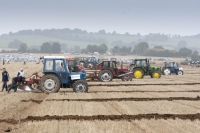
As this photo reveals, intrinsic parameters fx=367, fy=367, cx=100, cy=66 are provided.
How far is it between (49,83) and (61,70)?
3.47 ft

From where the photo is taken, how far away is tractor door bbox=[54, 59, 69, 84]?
21984 millimetres

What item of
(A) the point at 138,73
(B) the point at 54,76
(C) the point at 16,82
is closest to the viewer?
→ (B) the point at 54,76

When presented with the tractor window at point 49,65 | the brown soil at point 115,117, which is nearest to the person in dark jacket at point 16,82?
the tractor window at point 49,65

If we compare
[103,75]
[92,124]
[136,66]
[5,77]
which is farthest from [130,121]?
[136,66]

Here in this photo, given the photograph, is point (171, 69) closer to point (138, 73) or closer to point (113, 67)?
point (138, 73)

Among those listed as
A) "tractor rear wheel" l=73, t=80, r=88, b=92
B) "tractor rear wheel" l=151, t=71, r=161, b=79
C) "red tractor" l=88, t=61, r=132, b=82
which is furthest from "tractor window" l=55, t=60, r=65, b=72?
"tractor rear wheel" l=151, t=71, r=161, b=79

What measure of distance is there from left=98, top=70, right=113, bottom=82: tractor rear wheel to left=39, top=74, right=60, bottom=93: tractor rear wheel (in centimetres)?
960

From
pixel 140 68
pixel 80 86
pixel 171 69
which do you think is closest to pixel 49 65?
pixel 80 86

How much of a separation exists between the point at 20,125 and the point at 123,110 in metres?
5.01

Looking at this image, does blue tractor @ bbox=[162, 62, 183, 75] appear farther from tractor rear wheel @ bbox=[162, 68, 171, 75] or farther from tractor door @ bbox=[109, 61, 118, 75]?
tractor door @ bbox=[109, 61, 118, 75]

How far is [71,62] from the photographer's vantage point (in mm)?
37562

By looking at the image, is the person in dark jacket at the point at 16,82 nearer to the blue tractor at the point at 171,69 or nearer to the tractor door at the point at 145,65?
the tractor door at the point at 145,65

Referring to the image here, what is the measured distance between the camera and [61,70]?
22078 millimetres

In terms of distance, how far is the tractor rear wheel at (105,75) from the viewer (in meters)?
31.2
